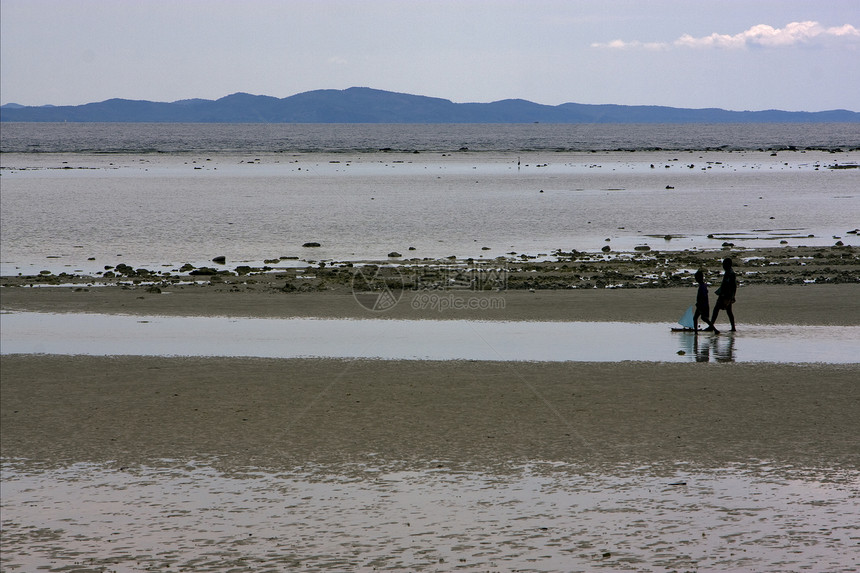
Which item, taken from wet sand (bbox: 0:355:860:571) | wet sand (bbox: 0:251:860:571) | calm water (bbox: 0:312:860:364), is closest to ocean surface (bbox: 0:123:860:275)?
calm water (bbox: 0:312:860:364)

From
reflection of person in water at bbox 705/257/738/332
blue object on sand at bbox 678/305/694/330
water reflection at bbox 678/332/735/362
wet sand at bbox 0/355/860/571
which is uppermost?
reflection of person in water at bbox 705/257/738/332

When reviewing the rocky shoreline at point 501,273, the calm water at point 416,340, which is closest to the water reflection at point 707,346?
the calm water at point 416,340

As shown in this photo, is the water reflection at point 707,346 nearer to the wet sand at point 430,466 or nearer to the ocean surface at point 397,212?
the wet sand at point 430,466

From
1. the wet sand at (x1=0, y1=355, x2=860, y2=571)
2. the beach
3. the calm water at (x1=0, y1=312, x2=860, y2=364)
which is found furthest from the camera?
the calm water at (x1=0, y1=312, x2=860, y2=364)

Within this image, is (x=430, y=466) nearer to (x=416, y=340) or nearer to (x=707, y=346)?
(x=416, y=340)

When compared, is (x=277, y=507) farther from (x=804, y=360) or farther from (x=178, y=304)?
(x=178, y=304)

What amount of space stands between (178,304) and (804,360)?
1488cm

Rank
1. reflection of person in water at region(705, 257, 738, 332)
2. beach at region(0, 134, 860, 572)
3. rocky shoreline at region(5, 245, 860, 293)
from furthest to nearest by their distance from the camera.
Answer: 1. rocky shoreline at region(5, 245, 860, 293)
2. reflection of person in water at region(705, 257, 738, 332)
3. beach at region(0, 134, 860, 572)


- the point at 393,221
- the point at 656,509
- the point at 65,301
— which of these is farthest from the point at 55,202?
the point at 656,509

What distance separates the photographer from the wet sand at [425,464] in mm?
8203

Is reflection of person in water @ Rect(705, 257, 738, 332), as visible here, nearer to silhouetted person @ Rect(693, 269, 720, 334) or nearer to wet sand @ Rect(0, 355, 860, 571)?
silhouetted person @ Rect(693, 269, 720, 334)

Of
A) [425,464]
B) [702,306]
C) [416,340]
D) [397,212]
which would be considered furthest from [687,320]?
[397,212]

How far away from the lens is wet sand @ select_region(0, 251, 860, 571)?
820 centimetres

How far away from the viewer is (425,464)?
34.9ft
